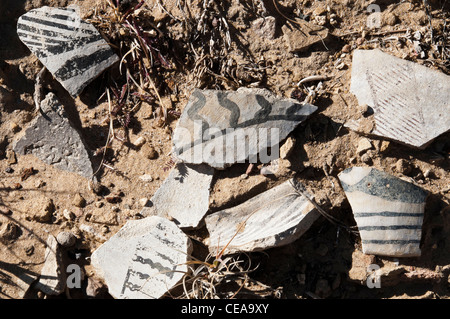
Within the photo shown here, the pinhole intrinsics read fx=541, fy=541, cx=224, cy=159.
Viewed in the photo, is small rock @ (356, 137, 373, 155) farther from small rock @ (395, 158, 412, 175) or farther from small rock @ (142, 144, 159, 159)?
small rock @ (142, 144, 159, 159)

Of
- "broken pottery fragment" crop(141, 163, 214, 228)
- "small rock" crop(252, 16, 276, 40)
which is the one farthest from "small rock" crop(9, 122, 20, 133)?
"small rock" crop(252, 16, 276, 40)

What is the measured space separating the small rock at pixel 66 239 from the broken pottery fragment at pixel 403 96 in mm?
1492

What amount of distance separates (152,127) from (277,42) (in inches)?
30.9

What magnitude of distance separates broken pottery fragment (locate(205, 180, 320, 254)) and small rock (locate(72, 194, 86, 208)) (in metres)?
0.66

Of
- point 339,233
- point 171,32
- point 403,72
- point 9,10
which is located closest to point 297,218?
point 339,233

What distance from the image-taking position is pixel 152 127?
285 cm

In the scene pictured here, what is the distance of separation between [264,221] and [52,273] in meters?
1.06

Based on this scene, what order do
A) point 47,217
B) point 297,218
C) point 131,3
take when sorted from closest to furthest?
point 297,218 → point 47,217 → point 131,3

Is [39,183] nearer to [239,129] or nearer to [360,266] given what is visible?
[239,129]

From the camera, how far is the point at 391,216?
2.48m

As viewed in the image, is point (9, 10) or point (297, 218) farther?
point (9, 10)

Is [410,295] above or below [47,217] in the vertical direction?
below

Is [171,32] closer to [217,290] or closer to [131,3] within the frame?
[131,3]

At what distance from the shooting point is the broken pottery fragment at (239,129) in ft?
8.54
